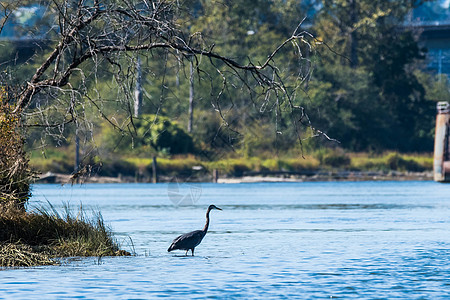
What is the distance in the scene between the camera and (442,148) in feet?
182

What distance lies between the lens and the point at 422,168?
315 ft

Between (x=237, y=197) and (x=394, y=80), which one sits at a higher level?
(x=394, y=80)

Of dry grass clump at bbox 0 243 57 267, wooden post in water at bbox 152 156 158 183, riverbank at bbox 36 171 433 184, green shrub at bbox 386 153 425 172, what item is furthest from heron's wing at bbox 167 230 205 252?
green shrub at bbox 386 153 425 172

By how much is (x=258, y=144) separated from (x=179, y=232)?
204 feet

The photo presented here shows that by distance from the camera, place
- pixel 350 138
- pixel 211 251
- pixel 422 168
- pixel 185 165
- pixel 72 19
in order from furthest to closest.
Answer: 1. pixel 350 138
2. pixel 422 168
3. pixel 185 165
4. pixel 211 251
5. pixel 72 19

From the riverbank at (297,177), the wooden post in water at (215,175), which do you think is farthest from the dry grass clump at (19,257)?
the wooden post in water at (215,175)

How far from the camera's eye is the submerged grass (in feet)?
70.9

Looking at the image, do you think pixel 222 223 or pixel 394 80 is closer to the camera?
pixel 222 223

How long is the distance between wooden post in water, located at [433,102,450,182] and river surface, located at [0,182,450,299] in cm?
796

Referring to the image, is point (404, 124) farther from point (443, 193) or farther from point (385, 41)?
point (443, 193)

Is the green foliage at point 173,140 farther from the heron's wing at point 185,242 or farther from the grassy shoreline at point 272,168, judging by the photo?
the heron's wing at point 185,242

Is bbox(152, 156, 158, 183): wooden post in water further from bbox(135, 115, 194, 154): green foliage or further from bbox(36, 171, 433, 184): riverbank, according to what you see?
bbox(135, 115, 194, 154): green foliage

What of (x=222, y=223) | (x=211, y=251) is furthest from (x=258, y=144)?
(x=211, y=251)

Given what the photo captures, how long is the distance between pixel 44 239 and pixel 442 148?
36.2m
